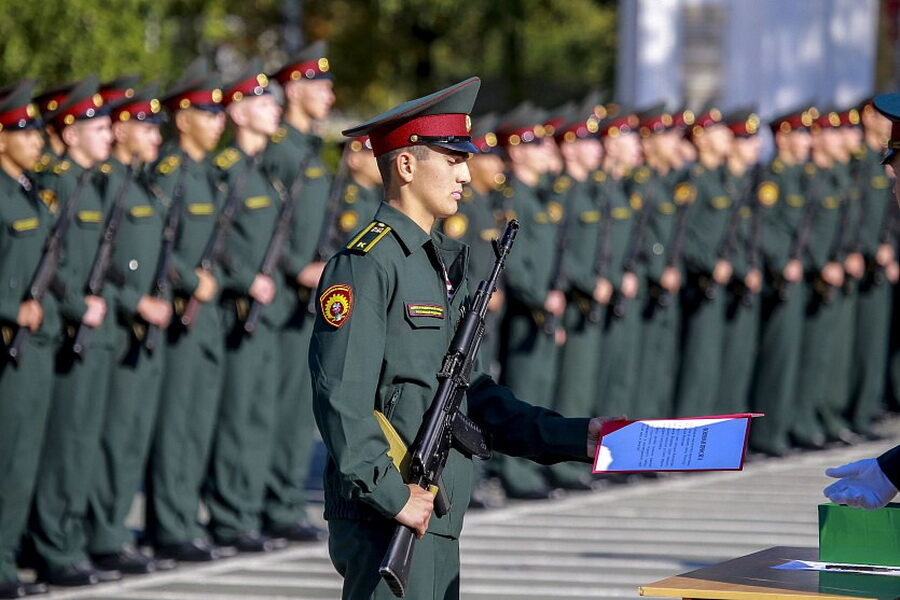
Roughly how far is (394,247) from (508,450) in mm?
611

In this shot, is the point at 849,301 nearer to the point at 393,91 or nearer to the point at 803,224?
the point at 803,224

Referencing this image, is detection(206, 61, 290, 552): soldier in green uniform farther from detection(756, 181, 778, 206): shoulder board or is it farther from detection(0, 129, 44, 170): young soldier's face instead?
detection(756, 181, 778, 206): shoulder board

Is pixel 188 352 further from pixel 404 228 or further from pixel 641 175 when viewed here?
pixel 404 228

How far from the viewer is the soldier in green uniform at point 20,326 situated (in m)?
8.00

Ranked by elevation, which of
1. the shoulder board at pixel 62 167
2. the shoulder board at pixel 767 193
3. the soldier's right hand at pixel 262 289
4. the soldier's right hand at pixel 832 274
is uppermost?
the shoulder board at pixel 767 193

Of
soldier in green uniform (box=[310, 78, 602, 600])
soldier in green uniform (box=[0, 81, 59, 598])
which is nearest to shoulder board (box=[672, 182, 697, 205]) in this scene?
soldier in green uniform (box=[0, 81, 59, 598])

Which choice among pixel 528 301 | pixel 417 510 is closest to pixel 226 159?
pixel 528 301

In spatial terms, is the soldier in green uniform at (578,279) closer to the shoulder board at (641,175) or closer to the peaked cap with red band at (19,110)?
the shoulder board at (641,175)

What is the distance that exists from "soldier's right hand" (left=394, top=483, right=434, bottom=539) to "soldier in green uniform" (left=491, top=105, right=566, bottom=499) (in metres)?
6.41

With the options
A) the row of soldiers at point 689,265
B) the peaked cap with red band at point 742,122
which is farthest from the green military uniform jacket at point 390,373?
the peaked cap with red band at point 742,122

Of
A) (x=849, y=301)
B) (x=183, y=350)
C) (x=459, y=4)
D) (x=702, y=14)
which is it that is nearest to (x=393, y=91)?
(x=459, y=4)

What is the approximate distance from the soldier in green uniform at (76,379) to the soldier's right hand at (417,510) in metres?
4.05

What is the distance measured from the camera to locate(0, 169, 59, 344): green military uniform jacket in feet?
26.2

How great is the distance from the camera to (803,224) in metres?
13.0
